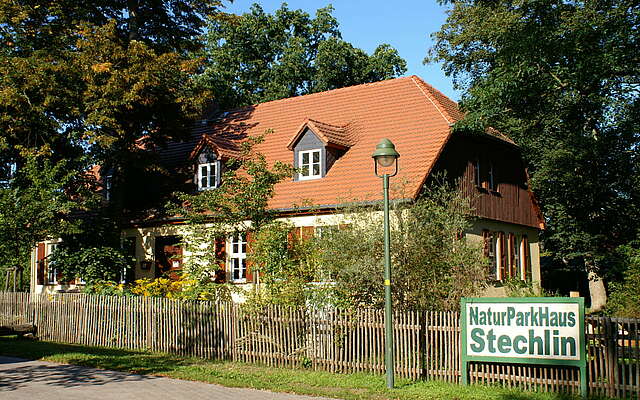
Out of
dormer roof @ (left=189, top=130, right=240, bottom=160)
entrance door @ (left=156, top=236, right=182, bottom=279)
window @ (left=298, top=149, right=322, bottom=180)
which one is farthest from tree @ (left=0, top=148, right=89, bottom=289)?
window @ (left=298, top=149, right=322, bottom=180)

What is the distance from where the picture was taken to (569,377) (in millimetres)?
11203

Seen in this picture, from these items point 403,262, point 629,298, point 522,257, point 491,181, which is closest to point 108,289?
point 403,262

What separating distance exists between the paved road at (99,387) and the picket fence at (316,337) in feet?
7.65

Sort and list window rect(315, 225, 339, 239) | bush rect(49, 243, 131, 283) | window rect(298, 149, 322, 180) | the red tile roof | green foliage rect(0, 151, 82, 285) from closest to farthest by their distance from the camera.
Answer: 1. window rect(315, 225, 339, 239)
2. green foliage rect(0, 151, 82, 285)
3. the red tile roof
4. window rect(298, 149, 322, 180)
5. bush rect(49, 243, 131, 283)

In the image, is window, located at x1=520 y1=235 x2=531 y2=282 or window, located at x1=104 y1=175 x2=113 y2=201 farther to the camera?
window, located at x1=104 y1=175 x2=113 y2=201

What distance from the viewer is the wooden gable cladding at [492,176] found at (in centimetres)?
2194

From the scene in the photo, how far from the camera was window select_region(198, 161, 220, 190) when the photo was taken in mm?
25056

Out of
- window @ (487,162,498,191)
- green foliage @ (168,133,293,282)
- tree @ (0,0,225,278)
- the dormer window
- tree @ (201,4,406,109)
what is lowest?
green foliage @ (168,133,293,282)

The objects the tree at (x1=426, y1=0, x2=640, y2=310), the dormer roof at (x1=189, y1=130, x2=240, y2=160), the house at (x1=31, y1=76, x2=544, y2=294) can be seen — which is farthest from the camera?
the dormer roof at (x1=189, y1=130, x2=240, y2=160)

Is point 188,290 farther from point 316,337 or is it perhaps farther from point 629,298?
point 629,298

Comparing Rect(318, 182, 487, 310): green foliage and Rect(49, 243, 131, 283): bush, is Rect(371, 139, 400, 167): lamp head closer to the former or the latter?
Rect(318, 182, 487, 310): green foliage

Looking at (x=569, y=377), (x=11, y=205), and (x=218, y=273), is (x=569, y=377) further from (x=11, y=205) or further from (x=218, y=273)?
(x=11, y=205)

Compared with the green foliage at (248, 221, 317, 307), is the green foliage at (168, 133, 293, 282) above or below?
above

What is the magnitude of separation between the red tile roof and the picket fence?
15.2 feet
